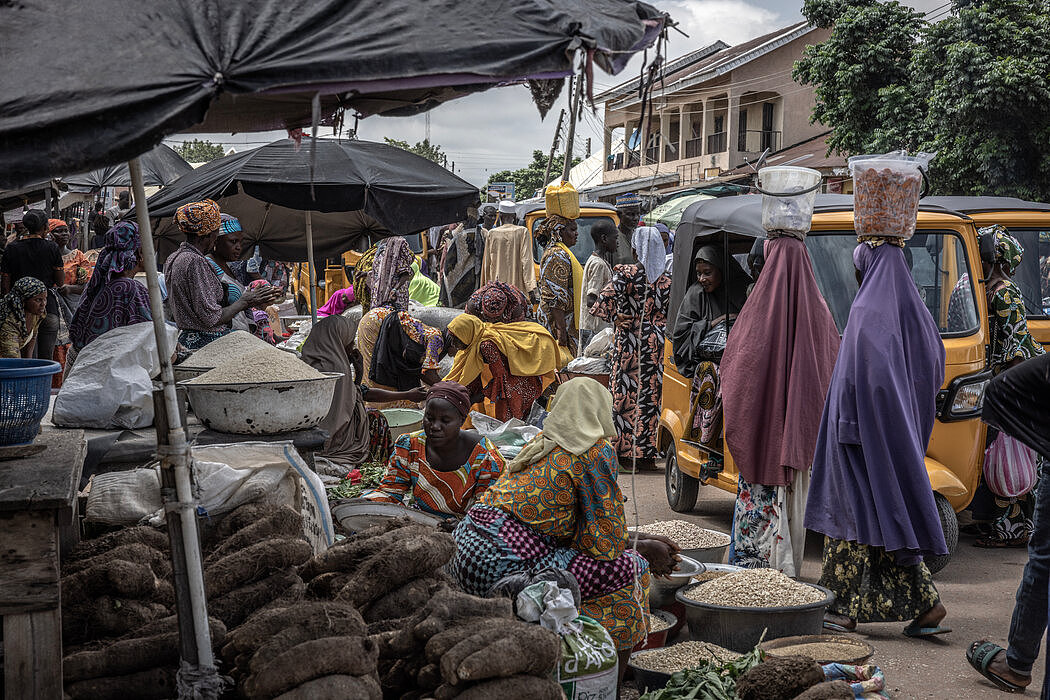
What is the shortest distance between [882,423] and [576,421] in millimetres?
2057

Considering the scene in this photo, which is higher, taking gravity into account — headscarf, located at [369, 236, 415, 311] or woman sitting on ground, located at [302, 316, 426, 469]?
headscarf, located at [369, 236, 415, 311]

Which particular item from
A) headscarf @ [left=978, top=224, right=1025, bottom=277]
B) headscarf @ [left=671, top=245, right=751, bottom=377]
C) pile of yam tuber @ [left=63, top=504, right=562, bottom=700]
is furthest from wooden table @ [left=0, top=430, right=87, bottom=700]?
headscarf @ [left=978, top=224, right=1025, bottom=277]

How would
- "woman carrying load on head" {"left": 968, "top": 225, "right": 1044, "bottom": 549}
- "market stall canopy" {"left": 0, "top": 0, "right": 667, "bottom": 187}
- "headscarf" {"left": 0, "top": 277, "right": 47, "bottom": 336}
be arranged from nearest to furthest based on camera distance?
1. "market stall canopy" {"left": 0, "top": 0, "right": 667, "bottom": 187}
2. "woman carrying load on head" {"left": 968, "top": 225, "right": 1044, "bottom": 549}
3. "headscarf" {"left": 0, "top": 277, "right": 47, "bottom": 336}

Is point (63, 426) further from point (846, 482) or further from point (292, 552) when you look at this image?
point (846, 482)

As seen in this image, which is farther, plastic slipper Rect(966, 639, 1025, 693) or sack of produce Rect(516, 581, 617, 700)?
plastic slipper Rect(966, 639, 1025, 693)

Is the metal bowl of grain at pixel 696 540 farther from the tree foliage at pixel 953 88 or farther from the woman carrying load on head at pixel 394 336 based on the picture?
the tree foliage at pixel 953 88

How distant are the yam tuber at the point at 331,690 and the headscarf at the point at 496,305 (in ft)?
17.1

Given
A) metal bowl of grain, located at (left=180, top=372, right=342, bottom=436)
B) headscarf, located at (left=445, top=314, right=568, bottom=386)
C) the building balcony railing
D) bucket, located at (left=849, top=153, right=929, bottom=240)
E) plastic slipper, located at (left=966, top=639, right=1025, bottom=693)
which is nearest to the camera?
plastic slipper, located at (left=966, top=639, right=1025, bottom=693)

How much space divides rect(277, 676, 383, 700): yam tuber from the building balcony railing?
106 ft

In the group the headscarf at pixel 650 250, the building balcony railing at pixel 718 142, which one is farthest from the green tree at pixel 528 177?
the headscarf at pixel 650 250

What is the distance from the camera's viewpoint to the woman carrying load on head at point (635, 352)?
895 cm

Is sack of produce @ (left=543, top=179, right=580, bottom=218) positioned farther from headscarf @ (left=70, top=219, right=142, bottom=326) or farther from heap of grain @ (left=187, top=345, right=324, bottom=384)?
heap of grain @ (left=187, top=345, right=324, bottom=384)

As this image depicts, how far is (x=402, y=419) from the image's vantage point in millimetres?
8141

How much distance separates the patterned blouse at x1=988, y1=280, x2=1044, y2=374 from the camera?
650 centimetres
